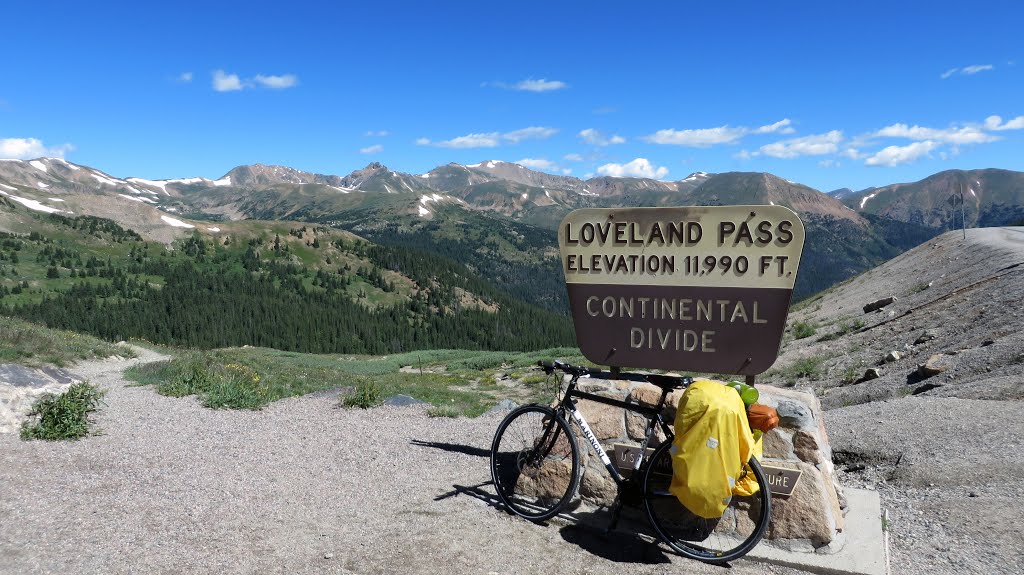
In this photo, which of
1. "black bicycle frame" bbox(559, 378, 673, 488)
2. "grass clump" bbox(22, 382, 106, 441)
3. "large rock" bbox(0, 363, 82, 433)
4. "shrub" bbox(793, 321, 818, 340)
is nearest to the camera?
"black bicycle frame" bbox(559, 378, 673, 488)

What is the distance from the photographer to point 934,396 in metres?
12.1

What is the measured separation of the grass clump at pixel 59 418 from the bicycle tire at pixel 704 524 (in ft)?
30.1

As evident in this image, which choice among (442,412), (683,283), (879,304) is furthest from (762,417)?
(879,304)

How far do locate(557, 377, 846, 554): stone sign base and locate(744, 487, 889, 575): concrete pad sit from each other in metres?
0.09

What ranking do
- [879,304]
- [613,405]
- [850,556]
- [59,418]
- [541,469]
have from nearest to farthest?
[850,556]
[613,405]
[541,469]
[59,418]
[879,304]

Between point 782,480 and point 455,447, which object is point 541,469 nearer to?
point 782,480

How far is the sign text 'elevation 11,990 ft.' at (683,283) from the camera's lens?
6641mm

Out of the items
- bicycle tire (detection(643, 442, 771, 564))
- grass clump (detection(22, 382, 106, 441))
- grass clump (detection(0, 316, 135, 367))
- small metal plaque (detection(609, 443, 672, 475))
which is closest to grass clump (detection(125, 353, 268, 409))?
grass clump (detection(0, 316, 135, 367))

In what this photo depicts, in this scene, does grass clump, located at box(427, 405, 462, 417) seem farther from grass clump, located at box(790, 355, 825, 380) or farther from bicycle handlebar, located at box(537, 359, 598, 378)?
grass clump, located at box(790, 355, 825, 380)

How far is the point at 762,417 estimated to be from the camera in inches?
232

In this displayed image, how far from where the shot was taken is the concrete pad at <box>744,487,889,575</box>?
5.63m

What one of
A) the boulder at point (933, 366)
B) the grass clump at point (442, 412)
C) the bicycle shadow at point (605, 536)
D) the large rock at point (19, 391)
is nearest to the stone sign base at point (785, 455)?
the bicycle shadow at point (605, 536)

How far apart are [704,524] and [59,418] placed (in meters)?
10.1

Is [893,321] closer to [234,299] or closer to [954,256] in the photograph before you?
[954,256]
